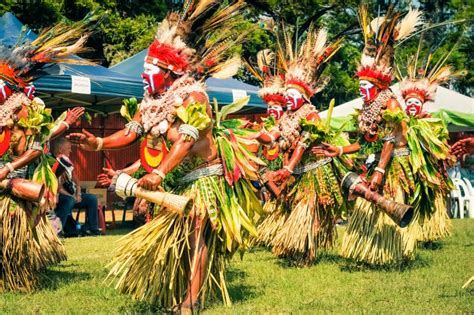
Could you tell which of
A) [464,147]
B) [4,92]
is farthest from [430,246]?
[4,92]

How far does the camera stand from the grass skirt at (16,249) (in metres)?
5.84

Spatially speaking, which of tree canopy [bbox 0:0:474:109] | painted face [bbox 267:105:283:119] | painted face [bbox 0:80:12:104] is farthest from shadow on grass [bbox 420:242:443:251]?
tree canopy [bbox 0:0:474:109]

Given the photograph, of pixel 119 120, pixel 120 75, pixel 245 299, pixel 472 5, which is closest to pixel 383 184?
pixel 245 299

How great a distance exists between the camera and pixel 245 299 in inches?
217

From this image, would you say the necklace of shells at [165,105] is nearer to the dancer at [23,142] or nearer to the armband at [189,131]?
the armband at [189,131]

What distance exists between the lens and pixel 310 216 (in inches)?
286

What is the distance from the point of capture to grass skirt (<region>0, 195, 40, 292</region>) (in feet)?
19.2

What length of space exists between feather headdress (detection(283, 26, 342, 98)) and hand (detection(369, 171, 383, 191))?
1224 mm

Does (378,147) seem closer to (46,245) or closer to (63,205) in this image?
(46,245)

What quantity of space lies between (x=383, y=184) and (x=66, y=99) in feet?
18.3

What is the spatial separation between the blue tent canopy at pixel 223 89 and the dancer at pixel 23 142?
5.53 meters

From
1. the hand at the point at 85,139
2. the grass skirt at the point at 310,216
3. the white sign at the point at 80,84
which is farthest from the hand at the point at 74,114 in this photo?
the white sign at the point at 80,84

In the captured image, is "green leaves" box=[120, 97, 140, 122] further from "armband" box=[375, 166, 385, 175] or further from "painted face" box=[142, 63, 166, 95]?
"armband" box=[375, 166, 385, 175]

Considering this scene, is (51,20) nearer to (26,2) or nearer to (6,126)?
(26,2)
